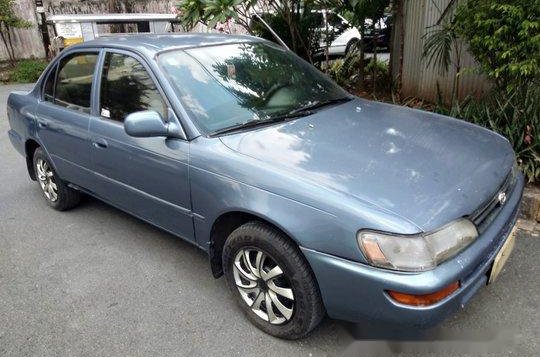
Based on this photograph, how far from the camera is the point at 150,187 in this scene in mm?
3086

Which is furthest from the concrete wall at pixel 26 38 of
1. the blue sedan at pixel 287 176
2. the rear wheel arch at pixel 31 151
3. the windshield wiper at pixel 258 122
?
the windshield wiper at pixel 258 122

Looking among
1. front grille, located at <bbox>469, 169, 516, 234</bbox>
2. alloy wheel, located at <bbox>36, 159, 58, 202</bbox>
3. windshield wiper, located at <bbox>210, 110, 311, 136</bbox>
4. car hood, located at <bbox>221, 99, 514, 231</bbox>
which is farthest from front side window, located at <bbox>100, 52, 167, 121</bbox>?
front grille, located at <bbox>469, 169, 516, 234</bbox>

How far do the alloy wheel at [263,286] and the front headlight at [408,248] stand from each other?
1.86 ft

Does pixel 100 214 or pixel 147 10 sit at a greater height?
pixel 147 10

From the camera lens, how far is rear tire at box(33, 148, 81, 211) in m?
4.29

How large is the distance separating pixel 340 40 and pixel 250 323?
1183 centimetres

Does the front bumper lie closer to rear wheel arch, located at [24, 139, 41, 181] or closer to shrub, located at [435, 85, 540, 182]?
shrub, located at [435, 85, 540, 182]

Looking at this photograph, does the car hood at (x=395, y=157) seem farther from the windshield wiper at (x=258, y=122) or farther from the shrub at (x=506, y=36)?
the shrub at (x=506, y=36)

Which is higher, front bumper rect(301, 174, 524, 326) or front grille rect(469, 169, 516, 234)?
front grille rect(469, 169, 516, 234)

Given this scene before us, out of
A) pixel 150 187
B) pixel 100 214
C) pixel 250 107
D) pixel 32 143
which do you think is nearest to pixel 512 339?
pixel 250 107

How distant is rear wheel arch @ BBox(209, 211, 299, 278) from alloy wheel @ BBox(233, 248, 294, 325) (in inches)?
7.2

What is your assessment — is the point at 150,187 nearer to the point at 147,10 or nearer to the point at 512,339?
the point at 512,339

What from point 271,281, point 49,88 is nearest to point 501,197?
point 271,281

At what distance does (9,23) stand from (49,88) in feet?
34.2
